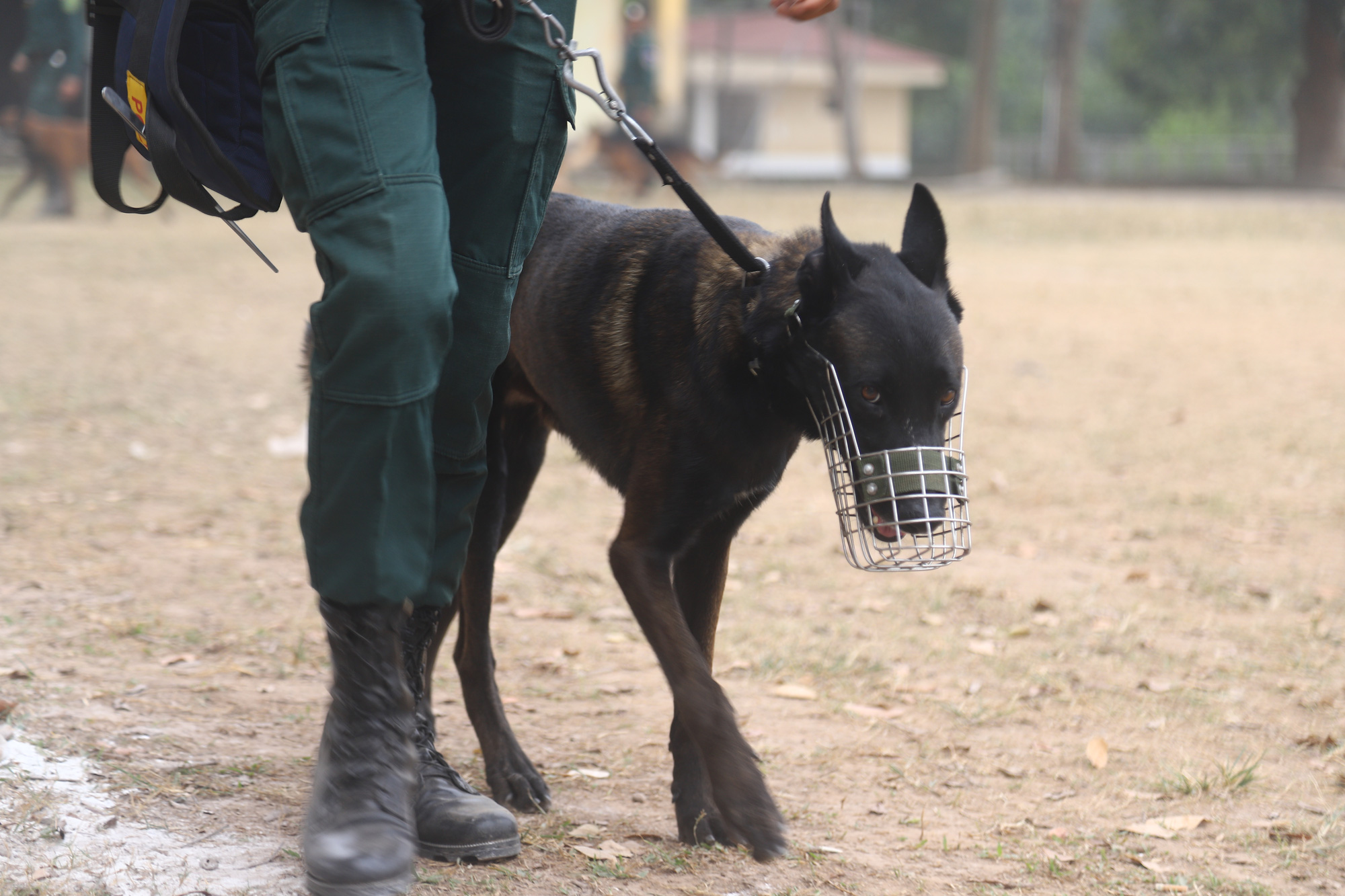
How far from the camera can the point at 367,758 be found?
2.07 m

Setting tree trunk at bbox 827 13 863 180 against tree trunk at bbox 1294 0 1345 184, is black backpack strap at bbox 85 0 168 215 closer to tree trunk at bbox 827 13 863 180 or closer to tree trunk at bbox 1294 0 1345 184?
tree trunk at bbox 827 13 863 180

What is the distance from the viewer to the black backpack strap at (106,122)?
91.7 inches

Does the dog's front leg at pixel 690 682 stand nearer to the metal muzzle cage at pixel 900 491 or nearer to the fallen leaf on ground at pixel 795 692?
the metal muzzle cage at pixel 900 491

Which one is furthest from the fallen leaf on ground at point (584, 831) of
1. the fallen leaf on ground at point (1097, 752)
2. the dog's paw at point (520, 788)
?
the fallen leaf on ground at point (1097, 752)

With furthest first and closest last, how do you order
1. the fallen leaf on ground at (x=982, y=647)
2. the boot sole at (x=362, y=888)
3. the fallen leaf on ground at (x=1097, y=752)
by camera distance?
1. the fallen leaf on ground at (x=982, y=647)
2. the fallen leaf on ground at (x=1097, y=752)
3. the boot sole at (x=362, y=888)

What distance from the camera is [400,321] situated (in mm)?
1974

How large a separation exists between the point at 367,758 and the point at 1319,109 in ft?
128

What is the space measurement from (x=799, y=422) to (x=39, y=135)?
50.6 feet

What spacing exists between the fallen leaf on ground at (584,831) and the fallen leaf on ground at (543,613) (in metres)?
1.60

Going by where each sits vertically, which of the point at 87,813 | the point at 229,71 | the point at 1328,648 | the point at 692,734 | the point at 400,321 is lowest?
the point at 1328,648

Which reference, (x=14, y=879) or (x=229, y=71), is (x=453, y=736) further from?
(x=229, y=71)

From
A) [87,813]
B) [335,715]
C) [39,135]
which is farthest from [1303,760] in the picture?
[39,135]

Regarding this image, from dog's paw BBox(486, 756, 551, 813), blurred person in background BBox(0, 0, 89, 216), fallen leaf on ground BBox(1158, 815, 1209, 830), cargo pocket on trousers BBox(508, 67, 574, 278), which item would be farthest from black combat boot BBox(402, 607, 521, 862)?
blurred person in background BBox(0, 0, 89, 216)

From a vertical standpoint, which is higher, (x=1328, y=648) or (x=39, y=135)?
(x=39, y=135)
